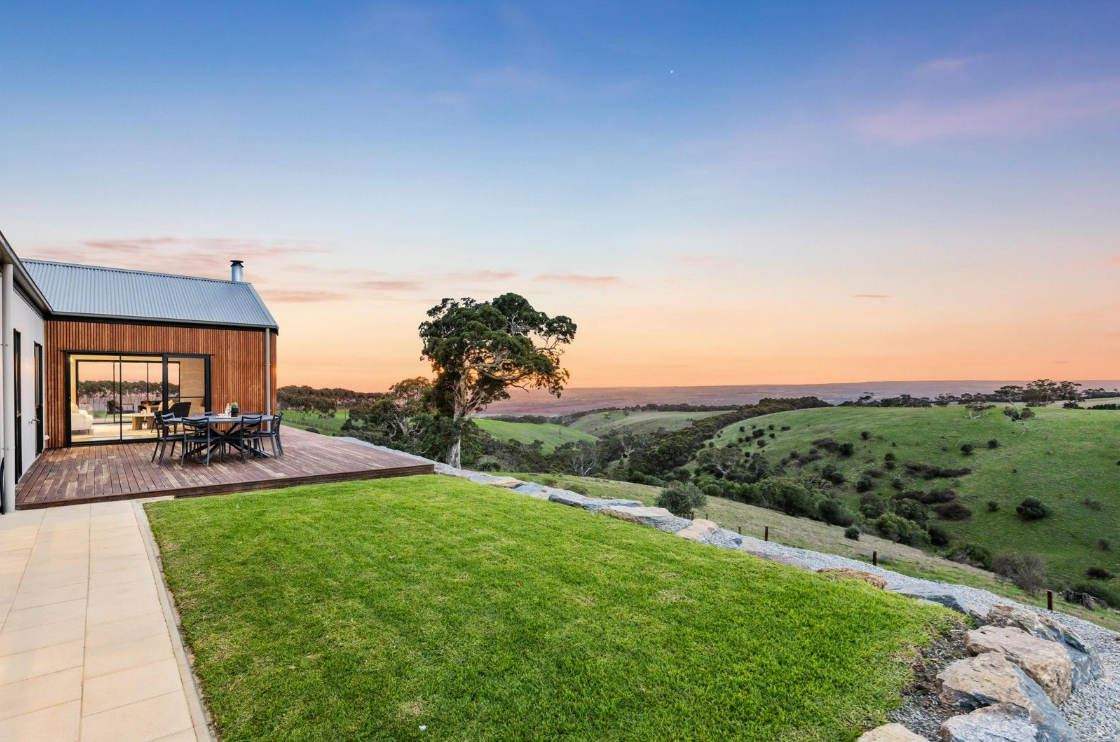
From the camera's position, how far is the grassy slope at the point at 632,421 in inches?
2463

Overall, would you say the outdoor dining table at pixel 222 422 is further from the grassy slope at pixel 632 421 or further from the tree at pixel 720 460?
the grassy slope at pixel 632 421

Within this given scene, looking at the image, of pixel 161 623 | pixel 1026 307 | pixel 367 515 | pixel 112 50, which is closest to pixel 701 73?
pixel 367 515

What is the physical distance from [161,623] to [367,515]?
2.40 metres

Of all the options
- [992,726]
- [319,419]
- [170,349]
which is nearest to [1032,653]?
[992,726]

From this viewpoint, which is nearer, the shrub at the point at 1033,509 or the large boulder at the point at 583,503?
the large boulder at the point at 583,503

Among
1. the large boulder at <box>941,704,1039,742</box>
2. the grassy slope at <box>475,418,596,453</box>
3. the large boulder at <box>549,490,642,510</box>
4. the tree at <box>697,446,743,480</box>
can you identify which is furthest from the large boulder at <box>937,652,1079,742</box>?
the grassy slope at <box>475,418,596,453</box>

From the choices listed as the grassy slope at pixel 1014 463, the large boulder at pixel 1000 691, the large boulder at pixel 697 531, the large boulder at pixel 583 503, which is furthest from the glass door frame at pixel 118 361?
the grassy slope at pixel 1014 463

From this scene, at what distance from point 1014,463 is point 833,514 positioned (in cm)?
2003

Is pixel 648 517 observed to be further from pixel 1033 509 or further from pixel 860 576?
pixel 1033 509

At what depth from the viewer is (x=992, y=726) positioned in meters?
2.17

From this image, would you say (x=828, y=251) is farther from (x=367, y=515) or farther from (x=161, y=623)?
(x=161, y=623)

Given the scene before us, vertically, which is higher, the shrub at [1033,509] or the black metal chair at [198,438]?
the black metal chair at [198,438]

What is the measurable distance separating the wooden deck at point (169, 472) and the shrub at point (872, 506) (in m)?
32.4

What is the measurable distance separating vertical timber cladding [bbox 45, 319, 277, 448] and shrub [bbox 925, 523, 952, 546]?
113 ft
